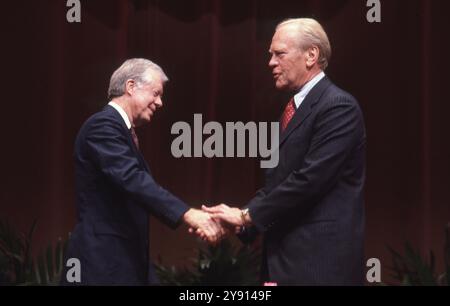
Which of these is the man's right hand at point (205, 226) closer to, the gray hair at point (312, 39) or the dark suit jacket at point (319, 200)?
the dark suit jacket at point (319, 200)

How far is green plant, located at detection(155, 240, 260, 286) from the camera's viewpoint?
285 centimetres

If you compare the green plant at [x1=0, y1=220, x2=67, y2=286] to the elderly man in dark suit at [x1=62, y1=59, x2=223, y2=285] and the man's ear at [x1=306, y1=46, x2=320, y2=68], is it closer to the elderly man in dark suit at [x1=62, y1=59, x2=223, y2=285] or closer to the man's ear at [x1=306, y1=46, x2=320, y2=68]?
the elderly man in dark suit at [x1=62, y1=59, x2=223, y2=285]

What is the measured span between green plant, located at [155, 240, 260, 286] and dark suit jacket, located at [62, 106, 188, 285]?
77 cm

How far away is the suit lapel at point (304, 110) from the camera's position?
192 cm

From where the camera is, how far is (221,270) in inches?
112

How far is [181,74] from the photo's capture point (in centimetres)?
314

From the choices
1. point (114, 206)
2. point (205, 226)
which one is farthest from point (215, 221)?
point (114, 206)

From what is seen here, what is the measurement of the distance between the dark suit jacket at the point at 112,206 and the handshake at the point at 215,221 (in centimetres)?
13

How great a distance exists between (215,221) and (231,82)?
989 millimetres

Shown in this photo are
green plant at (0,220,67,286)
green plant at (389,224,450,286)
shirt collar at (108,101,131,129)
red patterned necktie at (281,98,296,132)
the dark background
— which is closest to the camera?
red patterned necktie at (281,98,296,132)

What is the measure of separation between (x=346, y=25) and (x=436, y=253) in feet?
3.77

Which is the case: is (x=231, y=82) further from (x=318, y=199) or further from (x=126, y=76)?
(x=318, y=199)

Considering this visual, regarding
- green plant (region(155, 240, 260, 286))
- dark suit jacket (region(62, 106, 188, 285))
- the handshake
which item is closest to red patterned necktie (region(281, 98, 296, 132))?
the handshake
